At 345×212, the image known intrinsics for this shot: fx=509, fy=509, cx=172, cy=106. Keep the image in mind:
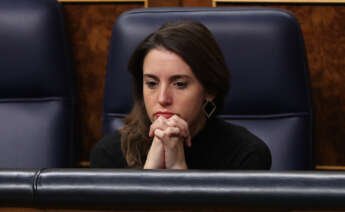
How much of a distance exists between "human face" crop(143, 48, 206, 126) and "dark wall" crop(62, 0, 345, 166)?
44 centimetres

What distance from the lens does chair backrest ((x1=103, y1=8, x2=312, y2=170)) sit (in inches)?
38.2

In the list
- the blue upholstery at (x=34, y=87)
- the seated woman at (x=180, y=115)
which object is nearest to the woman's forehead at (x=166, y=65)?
the seated woman at (x=180, y=115)

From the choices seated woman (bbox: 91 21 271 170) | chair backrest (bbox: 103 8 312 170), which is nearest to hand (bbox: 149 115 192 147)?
seated woman (bbox: 91 21 271 170)

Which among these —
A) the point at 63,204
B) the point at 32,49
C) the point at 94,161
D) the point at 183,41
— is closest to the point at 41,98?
the point at 32,49

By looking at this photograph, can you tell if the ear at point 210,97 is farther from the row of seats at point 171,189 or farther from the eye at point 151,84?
the row of seats at point 171,189

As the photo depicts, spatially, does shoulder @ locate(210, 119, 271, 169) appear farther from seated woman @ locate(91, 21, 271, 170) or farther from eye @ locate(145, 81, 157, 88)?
eye @ locate(145, 81, 157, 88)

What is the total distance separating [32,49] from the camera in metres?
1.07

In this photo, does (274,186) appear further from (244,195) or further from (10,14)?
(10,14)

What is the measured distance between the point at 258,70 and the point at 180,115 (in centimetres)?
26

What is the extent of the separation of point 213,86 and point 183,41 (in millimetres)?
95

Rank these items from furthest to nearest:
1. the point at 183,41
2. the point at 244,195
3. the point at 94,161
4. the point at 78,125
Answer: the point at 78,125, the point at 94,161, the point at 183,41, the point at 244,195

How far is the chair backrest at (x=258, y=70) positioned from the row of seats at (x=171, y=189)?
63 cm

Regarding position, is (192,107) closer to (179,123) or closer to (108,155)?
(179,123)

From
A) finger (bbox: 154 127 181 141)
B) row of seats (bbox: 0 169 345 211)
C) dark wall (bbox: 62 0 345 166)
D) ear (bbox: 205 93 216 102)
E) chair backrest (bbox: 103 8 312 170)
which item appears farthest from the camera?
dark wall (bbox: 62 0 345 166)
